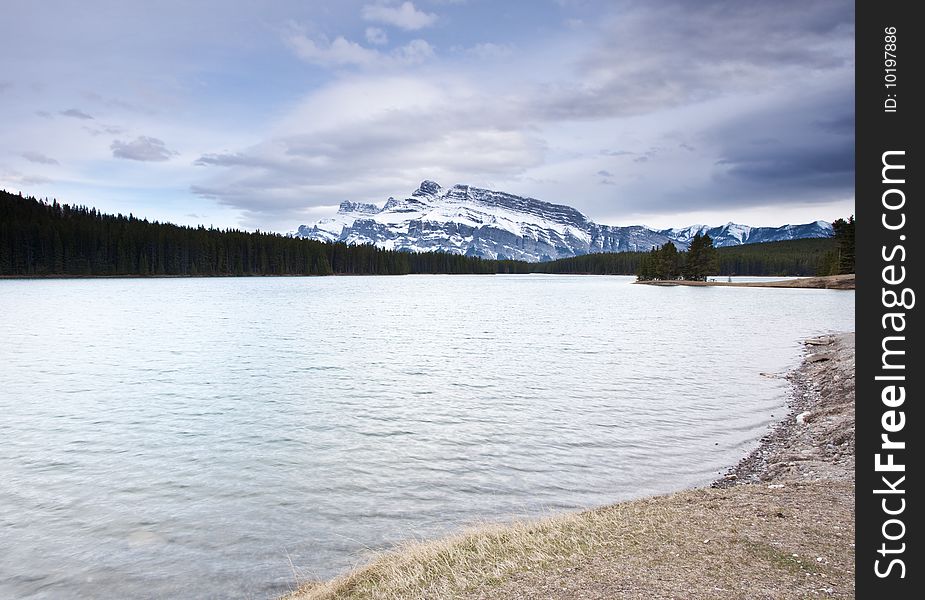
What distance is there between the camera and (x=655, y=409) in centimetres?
2323

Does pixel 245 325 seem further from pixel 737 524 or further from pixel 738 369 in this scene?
pixel 737 524

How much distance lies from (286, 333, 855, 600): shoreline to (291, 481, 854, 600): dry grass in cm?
2

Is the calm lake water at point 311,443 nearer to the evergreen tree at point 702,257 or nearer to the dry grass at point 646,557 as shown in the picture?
the dry grass at point 646,557

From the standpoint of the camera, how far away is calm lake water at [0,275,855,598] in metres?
11.5

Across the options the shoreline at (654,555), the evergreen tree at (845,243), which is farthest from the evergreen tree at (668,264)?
the shoreline at (654,555)

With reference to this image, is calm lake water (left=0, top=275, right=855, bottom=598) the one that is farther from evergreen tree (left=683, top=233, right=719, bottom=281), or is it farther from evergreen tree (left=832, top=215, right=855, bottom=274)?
evergreen tree (left=683, top=233, right=719, bottom=281)

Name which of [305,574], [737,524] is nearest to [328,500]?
[305,574]

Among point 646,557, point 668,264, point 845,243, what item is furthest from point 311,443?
point 668,264

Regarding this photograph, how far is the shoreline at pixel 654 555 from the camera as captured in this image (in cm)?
719

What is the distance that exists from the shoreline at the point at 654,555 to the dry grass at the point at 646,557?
0.06 ft

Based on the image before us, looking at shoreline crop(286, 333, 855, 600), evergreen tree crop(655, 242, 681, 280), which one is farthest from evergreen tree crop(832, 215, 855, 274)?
shoreline crop(286, 333, 855, 600)

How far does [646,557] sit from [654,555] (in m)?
0.14

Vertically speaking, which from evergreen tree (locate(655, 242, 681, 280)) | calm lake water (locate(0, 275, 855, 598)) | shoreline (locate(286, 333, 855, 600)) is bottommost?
calm lake water (locate(0, 275, 855, 598))
